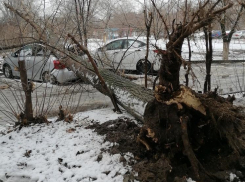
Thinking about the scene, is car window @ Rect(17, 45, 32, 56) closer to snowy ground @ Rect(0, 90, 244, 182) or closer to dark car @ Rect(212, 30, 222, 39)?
snowy ground @ Rect(0, 90, 244, 182)

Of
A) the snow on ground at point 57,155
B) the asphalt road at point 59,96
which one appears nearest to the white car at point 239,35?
the asphalt road at point 59,96

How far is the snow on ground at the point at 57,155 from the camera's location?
2.73 metres

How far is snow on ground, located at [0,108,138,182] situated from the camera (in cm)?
273

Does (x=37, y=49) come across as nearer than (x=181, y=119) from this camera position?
No

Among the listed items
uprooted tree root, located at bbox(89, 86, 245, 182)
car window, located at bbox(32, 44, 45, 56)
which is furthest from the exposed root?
car window, located at bbox(32, 44, 45, 56)

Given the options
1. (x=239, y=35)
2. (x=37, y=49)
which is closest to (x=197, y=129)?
(x=37, y=49)

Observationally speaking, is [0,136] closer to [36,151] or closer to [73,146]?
[36,151]

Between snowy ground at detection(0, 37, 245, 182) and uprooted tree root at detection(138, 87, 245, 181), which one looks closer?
uprooted tree root at detection(138, 87, 245, 181)

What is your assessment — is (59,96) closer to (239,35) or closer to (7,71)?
(239,35)

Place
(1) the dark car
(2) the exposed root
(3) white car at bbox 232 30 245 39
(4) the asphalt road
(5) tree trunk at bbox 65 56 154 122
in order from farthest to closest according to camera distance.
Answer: (3) white car at bbox 232 30 245 39 < (1) the dark car < (4) the asphalt road < (5) tree trunk at bbox 65 56 154 122 < (2) the exposed root

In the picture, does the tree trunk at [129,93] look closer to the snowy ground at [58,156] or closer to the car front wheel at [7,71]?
the snowy ground at [58,156]

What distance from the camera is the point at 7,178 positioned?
9.14ft

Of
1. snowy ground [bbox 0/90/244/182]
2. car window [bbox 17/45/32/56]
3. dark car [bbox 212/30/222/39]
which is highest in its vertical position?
dark car [bbox 212/30/222/39]

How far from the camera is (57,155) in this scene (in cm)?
312
